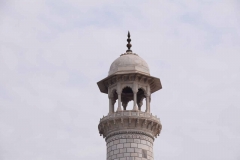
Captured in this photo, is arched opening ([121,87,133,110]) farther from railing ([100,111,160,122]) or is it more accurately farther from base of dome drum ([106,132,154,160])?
base of dome drum ([106,132,154,160])

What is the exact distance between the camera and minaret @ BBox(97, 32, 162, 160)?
30.5 m

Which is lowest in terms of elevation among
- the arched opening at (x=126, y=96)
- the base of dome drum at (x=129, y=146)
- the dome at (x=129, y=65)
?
the base of dome drum at (x=129, y=146)

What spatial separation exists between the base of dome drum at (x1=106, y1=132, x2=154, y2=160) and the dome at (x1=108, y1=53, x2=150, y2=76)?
11.5ft

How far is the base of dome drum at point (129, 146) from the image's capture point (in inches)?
1188

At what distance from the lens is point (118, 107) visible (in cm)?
3162

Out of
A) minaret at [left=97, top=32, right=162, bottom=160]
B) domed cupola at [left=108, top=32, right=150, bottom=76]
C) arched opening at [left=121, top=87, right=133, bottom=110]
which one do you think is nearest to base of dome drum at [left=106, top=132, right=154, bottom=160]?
minaret at [left=97, top=32, right=162, bottom=160]

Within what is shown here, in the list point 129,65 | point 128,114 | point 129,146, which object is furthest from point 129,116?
point 129,65

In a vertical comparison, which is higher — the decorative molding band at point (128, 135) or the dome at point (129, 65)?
the dome at point (129, 65)

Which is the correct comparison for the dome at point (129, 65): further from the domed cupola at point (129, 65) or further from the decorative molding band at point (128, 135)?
the decorative molding band at point (128, 135)

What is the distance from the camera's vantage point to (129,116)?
3078 centimetres

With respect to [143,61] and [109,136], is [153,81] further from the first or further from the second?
[109,136]

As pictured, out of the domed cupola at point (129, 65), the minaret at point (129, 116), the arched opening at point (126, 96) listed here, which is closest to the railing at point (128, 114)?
the minaret at point (129, 116)

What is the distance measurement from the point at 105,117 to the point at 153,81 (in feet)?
11.1

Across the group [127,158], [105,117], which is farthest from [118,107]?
[127,158]
